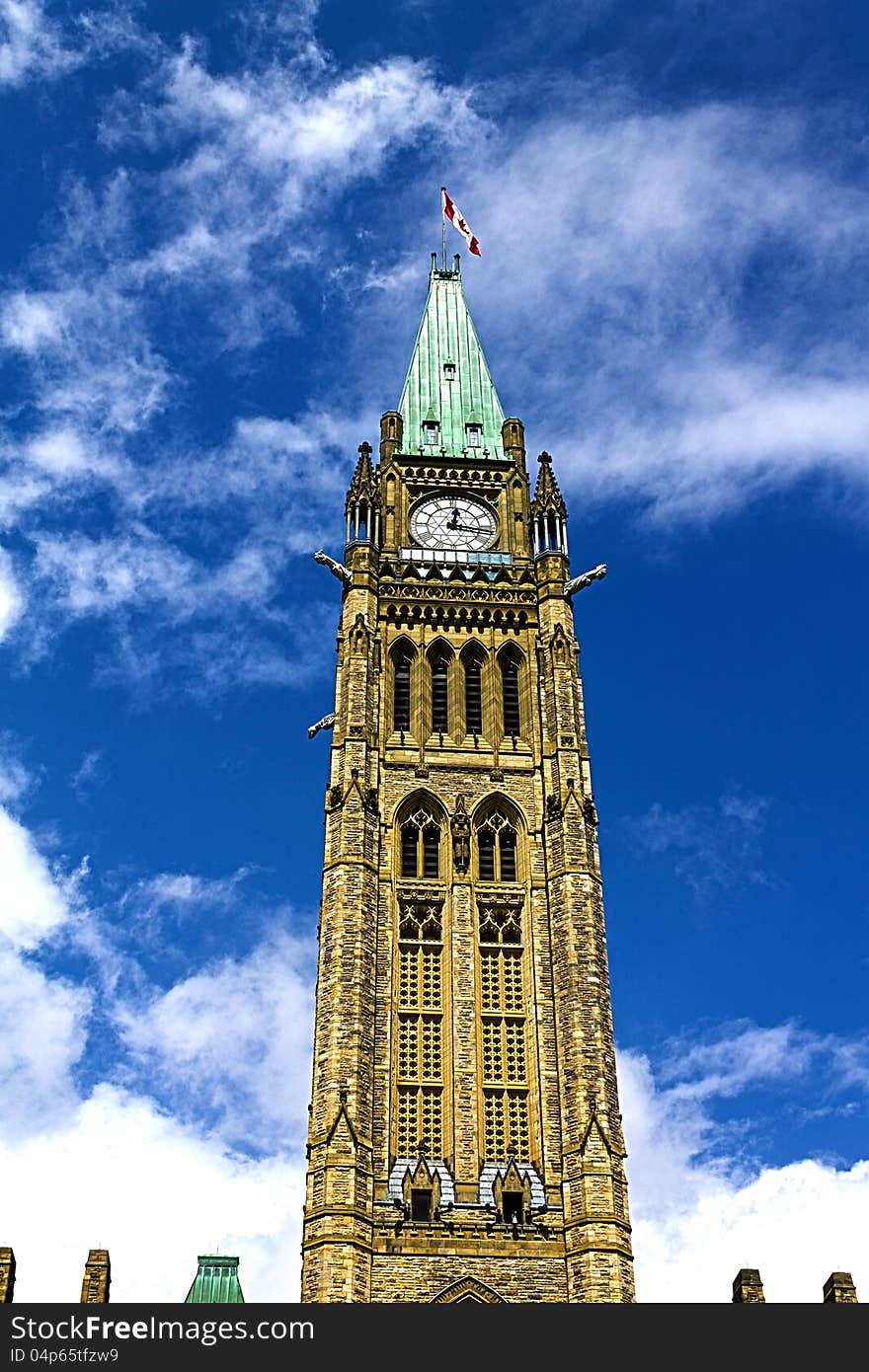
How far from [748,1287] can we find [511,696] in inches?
1038

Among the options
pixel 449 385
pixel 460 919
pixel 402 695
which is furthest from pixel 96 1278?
pixel 449 385

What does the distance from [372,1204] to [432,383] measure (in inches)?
1712

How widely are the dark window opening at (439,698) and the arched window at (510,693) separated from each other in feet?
8.11

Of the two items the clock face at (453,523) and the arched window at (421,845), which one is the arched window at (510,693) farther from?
the clock face at (453,523)

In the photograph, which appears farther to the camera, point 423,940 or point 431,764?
point 431,764

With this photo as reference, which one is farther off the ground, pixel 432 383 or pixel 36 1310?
pixel 432 383

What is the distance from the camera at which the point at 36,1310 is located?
3734cm

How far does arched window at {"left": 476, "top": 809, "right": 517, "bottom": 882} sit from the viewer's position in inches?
2547

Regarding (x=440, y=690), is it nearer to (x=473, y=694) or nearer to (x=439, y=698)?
(x=439, y=698)

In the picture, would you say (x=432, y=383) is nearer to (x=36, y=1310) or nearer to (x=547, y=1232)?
(x=547, y=1232)

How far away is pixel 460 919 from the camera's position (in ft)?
206

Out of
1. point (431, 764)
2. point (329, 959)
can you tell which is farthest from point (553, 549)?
point (329, 959)

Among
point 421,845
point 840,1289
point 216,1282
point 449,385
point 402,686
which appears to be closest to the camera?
point 840,1289

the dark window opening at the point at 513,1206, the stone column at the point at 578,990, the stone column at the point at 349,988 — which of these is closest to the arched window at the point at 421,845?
the stone column at the point at 349,988
